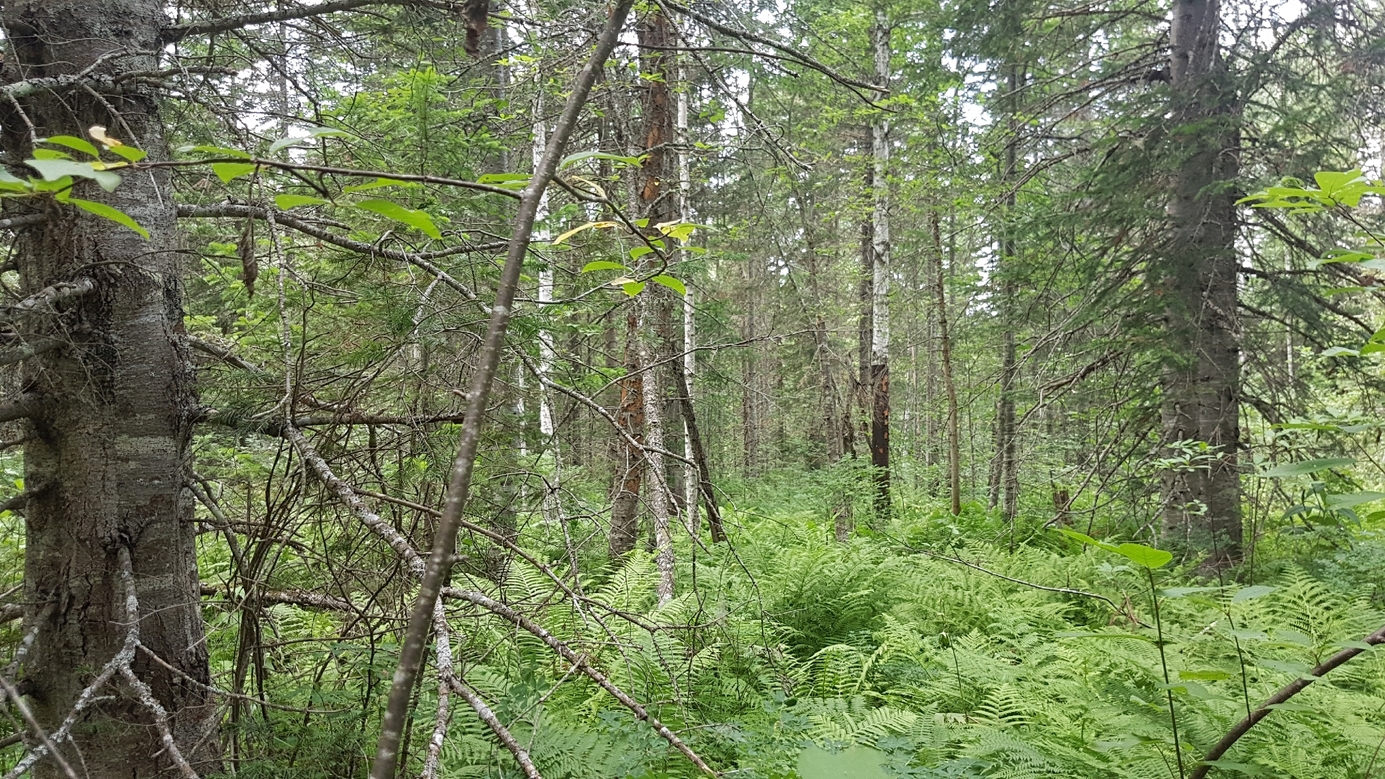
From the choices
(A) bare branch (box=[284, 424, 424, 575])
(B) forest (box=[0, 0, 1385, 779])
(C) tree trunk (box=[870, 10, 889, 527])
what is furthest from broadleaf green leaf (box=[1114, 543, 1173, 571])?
(C) tree trunk (box=[870, 10, 889, 527])

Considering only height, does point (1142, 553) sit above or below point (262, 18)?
below

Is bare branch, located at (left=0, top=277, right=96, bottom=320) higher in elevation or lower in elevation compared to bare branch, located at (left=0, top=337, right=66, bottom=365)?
higher

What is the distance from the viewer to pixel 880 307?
31.0ft

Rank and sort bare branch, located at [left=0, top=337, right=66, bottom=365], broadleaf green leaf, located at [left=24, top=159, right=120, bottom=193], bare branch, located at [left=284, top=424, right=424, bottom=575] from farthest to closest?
1. bare branch, located at [left=0, top=337, right=66, bottom=365]
2. bare branch, located at [left=284, top=424, right=424, bottom=575]
3. broadleaf green leaf, located at [left=24, top=159, right=120, bottom=193]

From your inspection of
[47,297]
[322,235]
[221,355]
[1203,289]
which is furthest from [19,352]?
[1203,289]

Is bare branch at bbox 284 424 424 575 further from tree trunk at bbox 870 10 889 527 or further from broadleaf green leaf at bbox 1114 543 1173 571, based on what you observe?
tree trunk at bbox 870 10 889 527

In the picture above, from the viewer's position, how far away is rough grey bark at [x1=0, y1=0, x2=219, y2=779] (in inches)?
79.2

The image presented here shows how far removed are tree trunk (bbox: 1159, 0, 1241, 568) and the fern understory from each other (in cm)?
57

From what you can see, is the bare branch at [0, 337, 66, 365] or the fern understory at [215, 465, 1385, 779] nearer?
the bare branch at [0, 337, 66, 365]

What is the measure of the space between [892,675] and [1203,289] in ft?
13.6

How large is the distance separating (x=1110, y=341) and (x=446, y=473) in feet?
19.1

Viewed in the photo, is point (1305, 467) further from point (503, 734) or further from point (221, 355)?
→ point (221, 355)

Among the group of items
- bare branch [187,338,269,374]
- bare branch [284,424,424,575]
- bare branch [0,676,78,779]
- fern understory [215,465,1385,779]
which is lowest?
fern understory [215,465,1385,779]

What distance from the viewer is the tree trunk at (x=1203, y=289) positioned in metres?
5.34
